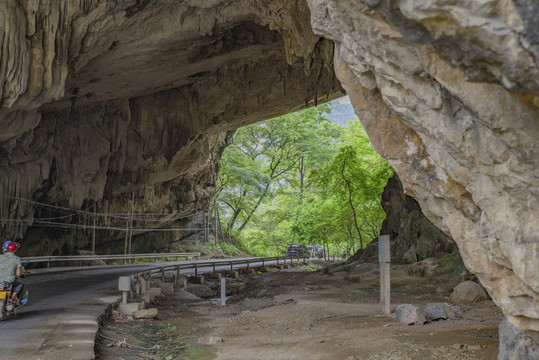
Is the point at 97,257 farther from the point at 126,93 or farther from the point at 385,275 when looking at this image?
the point at 385,275

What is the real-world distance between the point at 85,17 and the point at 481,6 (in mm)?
11391

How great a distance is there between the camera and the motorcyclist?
28.9 ft

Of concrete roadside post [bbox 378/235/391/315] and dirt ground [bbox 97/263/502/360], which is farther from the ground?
concrete roadside post [bbox 378/235/391/315]

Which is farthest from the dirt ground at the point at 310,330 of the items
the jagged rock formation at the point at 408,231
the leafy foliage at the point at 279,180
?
the leafy foliage at the point at 279,180

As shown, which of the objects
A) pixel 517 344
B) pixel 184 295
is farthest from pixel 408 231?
pixel 517 344

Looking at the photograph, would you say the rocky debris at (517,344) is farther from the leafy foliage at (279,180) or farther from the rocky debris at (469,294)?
the leafy foliage at (279,180)

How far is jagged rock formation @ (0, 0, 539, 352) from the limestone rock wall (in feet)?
0.04

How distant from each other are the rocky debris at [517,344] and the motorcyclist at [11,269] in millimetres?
7925

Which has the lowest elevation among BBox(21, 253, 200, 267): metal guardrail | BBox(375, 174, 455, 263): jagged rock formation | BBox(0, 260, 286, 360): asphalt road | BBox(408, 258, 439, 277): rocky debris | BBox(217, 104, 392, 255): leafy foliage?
BBox(0, 260, 286, 360): asphalt road

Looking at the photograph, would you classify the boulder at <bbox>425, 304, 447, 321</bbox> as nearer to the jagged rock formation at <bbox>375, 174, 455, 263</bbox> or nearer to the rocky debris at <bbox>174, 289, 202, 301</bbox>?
the jagged rock formation at <bbox>375, 174, 455, 263</bbox>

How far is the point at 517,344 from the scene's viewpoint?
5.36 metres

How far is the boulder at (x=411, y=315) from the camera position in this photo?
29.1 ft

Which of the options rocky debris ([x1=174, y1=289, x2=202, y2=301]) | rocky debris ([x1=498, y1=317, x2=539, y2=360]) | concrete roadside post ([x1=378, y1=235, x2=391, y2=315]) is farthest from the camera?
rocky debris ([x1=174, y1=289, x2=202, y2=301])

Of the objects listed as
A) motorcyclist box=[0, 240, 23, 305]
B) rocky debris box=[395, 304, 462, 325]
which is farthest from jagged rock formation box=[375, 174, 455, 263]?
motorcyclist box=[0, 240, 23, 305]
